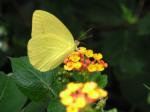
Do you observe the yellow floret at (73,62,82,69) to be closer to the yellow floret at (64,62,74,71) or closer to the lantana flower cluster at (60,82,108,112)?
the yellow floret at (64,62,74,71)

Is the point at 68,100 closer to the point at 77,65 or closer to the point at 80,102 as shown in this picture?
the point at 80,102

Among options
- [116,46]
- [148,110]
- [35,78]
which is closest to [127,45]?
[116,46]

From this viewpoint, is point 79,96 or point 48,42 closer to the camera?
point 79,96

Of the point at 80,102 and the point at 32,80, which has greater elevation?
the point at 80,102

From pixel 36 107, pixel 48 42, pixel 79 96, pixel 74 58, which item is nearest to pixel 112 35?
pixel 48 42

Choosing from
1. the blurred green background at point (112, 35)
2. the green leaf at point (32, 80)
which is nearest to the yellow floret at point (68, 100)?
the green leaf at point (32, 80)

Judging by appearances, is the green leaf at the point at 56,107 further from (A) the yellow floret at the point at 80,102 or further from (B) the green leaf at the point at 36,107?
(A) the yellow floret at the point at 80,102

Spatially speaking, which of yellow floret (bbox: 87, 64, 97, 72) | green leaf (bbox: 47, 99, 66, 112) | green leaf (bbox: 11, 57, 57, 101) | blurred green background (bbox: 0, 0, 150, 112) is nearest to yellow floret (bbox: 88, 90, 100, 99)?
yellow floret (bbox: 87, 64, 97, 72)
